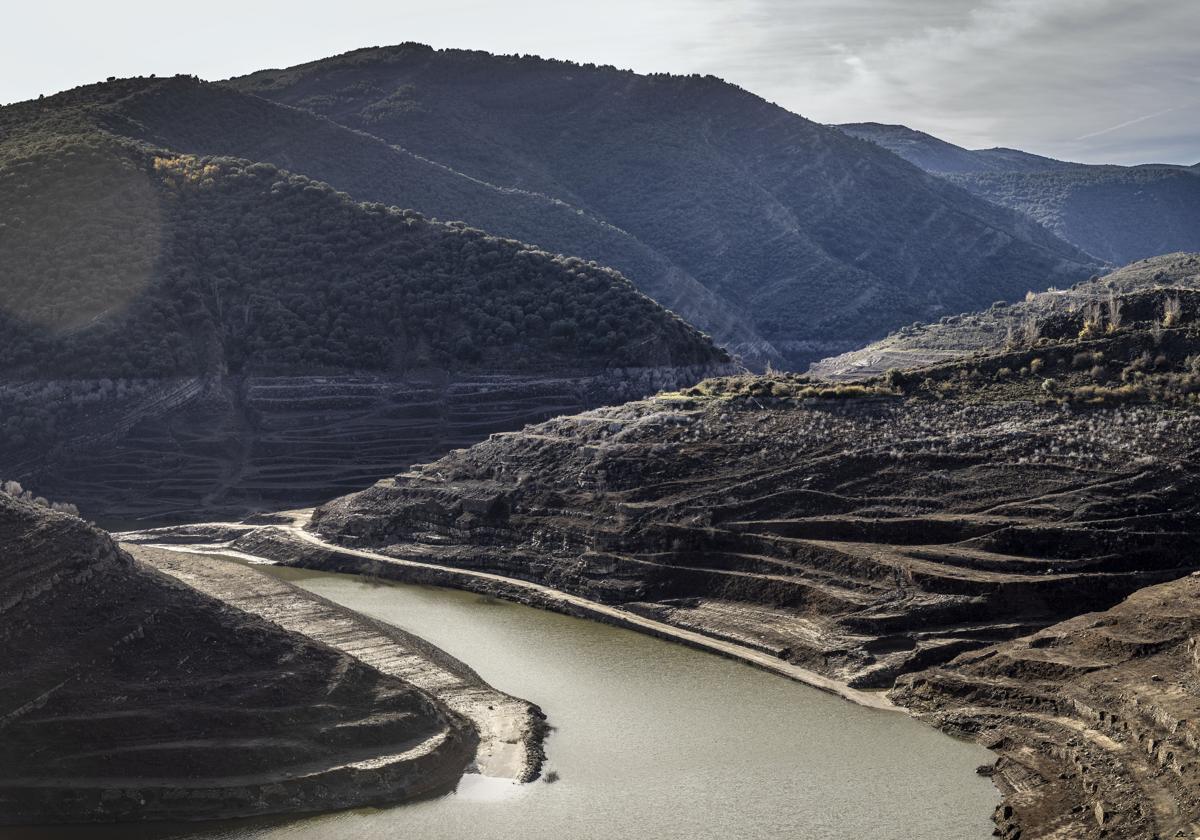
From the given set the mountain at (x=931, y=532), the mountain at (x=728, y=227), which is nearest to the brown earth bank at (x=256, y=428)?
the mountain at (x=931, y=532)

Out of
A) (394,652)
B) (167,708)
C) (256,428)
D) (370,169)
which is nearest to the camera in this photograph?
(167,708)

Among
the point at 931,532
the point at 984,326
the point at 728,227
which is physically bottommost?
the point at 931,532

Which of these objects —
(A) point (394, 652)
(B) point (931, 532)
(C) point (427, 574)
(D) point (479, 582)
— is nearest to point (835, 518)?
(B) point (931, 532)

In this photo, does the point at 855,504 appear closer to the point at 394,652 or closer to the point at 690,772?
the point at 394,652

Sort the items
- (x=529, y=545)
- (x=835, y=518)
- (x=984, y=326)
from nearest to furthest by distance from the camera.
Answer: (x=835, y=518), (x=529, y=545), (x=984, y=326)

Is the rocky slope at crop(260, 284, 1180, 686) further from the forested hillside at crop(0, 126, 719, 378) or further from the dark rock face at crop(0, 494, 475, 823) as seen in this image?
the forested hillside at crop(0, 126, 719, 378)

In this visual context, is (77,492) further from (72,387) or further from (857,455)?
(857,455)
